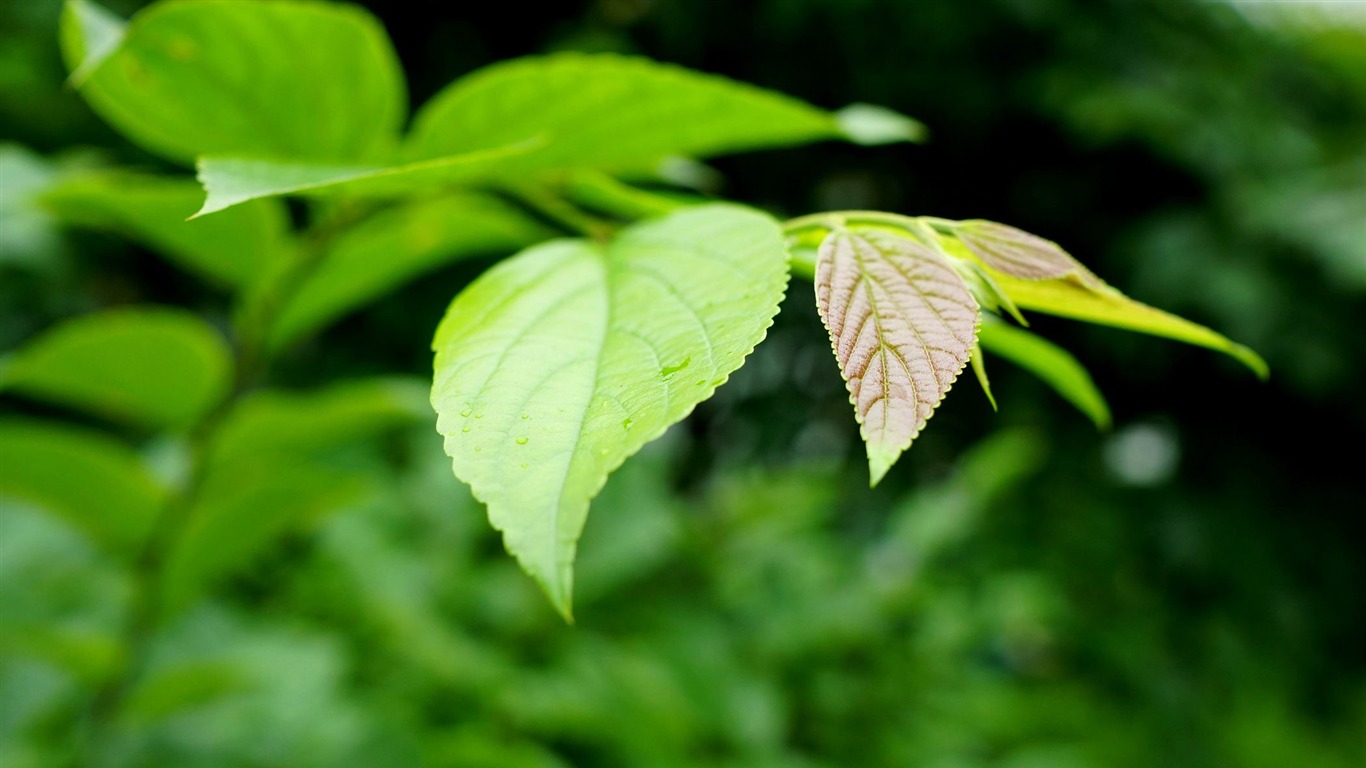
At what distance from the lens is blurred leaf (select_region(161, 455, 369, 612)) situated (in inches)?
28.0

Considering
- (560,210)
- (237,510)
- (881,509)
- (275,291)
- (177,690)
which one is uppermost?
(560,210)

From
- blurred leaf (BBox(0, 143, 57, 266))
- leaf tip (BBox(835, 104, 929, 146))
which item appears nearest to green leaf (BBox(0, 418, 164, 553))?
blurred leaf (BBox(0, 143, 57, 266))

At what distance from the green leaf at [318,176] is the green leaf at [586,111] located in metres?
0.05

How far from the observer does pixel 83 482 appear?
71cm

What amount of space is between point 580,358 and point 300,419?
1.54ft

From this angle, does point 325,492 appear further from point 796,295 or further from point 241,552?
point 796,295

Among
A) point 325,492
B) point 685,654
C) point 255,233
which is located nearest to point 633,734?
point 685,654

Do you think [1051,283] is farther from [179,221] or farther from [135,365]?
[135,365]

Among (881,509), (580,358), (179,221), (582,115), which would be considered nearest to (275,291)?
(179,221)

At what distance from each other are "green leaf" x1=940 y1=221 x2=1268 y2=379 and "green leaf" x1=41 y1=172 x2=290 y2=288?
41 centimetres

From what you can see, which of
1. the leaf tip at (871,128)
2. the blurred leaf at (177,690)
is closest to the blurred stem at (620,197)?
the leaf tip at (871,128)

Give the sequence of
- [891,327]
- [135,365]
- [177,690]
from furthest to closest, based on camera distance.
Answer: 1. [177,690]
2. [135,365]
3. [891,327]

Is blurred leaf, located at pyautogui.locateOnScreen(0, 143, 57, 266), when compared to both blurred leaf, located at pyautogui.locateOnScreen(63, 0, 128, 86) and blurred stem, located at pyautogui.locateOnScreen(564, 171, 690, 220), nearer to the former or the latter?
blurred leaf, located at pyautogui.locateOnScreen(63, 0, 128, 86)

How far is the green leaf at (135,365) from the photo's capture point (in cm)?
66
